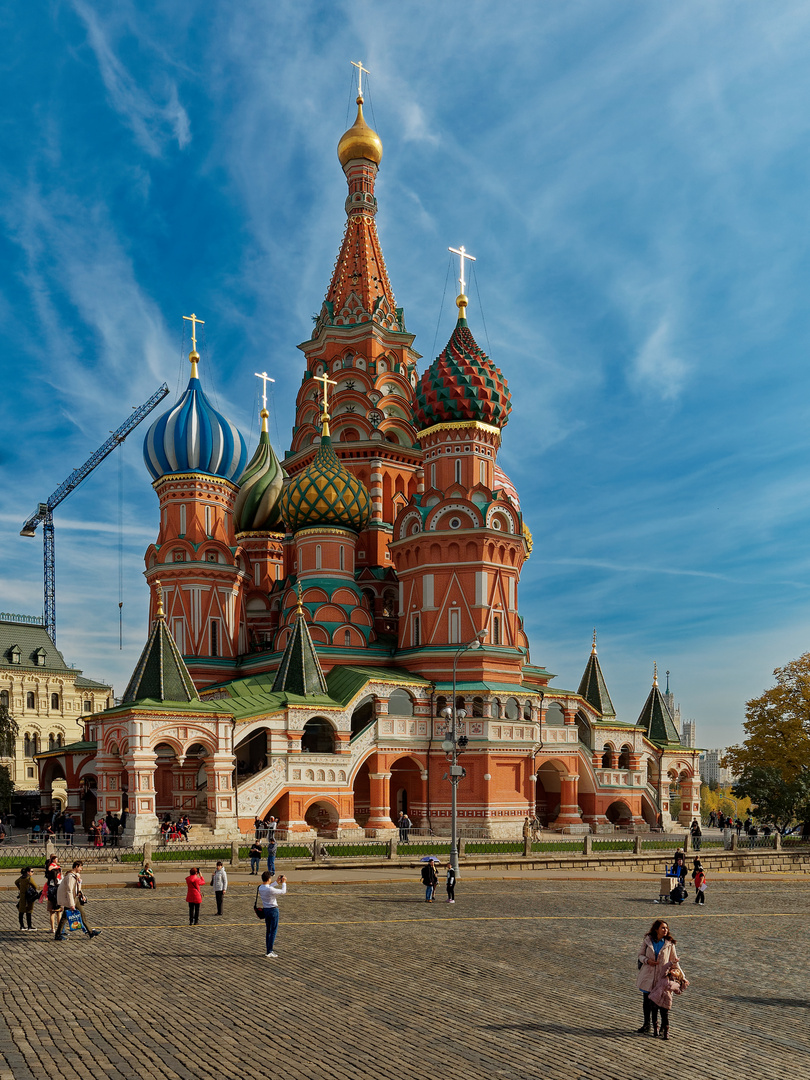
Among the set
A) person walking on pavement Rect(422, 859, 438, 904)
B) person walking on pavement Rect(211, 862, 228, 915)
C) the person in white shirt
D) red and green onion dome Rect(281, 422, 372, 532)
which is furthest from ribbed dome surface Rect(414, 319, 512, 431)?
the person in white shirt

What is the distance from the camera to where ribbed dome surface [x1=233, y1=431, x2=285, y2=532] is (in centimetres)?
5275

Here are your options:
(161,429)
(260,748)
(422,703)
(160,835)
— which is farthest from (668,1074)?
(161,429)

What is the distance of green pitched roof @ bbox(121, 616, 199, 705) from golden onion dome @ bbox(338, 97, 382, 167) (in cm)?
3038

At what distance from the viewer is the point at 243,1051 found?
10.0 metres

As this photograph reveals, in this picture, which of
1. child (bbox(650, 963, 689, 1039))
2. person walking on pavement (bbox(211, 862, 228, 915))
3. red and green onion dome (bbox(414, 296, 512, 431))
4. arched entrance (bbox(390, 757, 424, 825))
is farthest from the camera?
red and green onion dome (bbox(414, 296, 512, 431))

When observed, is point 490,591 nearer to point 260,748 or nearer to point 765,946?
point 260,748

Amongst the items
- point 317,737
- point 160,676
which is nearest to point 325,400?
point 317,737

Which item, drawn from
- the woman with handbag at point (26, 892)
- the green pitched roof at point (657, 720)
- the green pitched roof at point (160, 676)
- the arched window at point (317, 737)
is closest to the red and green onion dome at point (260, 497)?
the arched window at point (317, 737)

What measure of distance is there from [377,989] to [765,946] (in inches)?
356

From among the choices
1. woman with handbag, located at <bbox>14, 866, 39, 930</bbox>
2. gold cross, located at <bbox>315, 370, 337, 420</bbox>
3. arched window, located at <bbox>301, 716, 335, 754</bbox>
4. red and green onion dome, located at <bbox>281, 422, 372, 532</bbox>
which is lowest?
woman with handbag, located at <bbox>14, 866, 39, 930</bbox>

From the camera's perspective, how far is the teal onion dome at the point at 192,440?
47406 millimetres

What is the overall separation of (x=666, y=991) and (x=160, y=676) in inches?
1009

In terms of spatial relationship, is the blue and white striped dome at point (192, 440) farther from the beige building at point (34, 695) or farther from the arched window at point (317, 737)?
the beige building at point (34, 695)

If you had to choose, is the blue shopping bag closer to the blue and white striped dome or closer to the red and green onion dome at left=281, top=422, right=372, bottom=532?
the red and green onion dome at left=281, top=422, right=372, bottom=532
